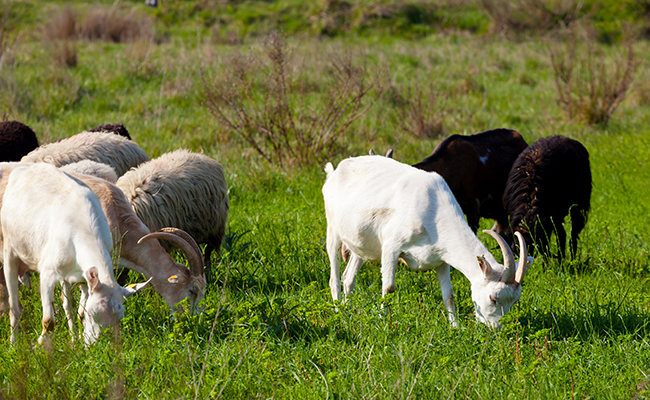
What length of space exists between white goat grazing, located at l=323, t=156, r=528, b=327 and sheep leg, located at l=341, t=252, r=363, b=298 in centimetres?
13

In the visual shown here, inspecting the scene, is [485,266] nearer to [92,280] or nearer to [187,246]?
Answer: [187,246]

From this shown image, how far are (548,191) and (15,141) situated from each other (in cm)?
609

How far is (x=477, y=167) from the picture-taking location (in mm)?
6816

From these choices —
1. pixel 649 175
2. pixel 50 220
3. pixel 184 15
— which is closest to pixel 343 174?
pixel 50 220

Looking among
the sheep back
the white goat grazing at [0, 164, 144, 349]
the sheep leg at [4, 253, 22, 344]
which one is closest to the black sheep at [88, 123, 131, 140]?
the sheep back

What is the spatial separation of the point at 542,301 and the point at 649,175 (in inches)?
204

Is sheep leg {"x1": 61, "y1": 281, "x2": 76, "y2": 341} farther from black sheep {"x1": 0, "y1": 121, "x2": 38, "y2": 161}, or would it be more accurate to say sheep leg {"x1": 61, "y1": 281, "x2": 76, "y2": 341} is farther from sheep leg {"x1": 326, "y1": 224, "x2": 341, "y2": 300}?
black sheep {"x1": 0, "y1": 121, "x2": 38, "y2": 161}

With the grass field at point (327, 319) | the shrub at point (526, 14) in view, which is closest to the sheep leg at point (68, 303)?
the grass field at point (327, 319)

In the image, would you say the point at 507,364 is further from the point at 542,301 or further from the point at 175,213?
the point at 175,213

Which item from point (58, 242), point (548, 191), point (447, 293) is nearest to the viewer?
point (58, 242)

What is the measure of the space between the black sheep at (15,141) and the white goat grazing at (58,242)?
117 inches

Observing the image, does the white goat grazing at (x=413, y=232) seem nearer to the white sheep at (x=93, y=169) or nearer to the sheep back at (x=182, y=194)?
the sheep back at (x=182, y=194)

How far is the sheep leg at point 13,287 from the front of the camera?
4.47m

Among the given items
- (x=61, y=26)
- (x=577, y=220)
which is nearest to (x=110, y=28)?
(x=61, y=26)
